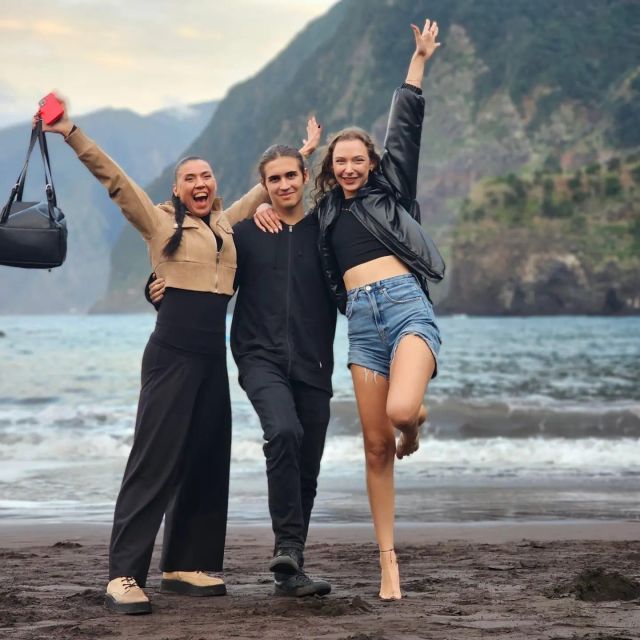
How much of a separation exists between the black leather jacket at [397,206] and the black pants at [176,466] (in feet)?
2.36

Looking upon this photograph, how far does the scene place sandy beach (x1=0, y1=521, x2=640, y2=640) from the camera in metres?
4.32

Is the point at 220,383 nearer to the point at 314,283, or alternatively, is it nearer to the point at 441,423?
the point at 314,283

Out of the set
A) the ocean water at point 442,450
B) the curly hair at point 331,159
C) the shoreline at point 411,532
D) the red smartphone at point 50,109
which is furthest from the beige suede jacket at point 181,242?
the ocean water at point 442,450

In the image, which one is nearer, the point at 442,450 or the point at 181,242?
the point at 181,242

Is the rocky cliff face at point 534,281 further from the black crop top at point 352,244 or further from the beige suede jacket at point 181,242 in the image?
the beige suede jacket at point 181,242

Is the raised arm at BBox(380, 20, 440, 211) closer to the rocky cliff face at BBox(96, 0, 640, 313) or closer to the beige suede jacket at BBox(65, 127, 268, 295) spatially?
the beige suede jacket at BBox(65, 127, 268, 295)

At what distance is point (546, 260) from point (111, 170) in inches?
4128

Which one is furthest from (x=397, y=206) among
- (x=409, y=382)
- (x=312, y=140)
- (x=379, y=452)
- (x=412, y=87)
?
(x=379, y=452)

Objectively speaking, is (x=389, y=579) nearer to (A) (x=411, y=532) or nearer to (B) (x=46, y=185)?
(B) (x=46, y=185)

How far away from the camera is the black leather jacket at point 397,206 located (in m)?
5.15

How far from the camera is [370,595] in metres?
5.14

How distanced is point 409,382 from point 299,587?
97cm

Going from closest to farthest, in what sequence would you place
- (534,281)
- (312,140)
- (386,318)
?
1. (386,318)
2. (312,140)
3. (534,281)

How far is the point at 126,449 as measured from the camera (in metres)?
15.6
